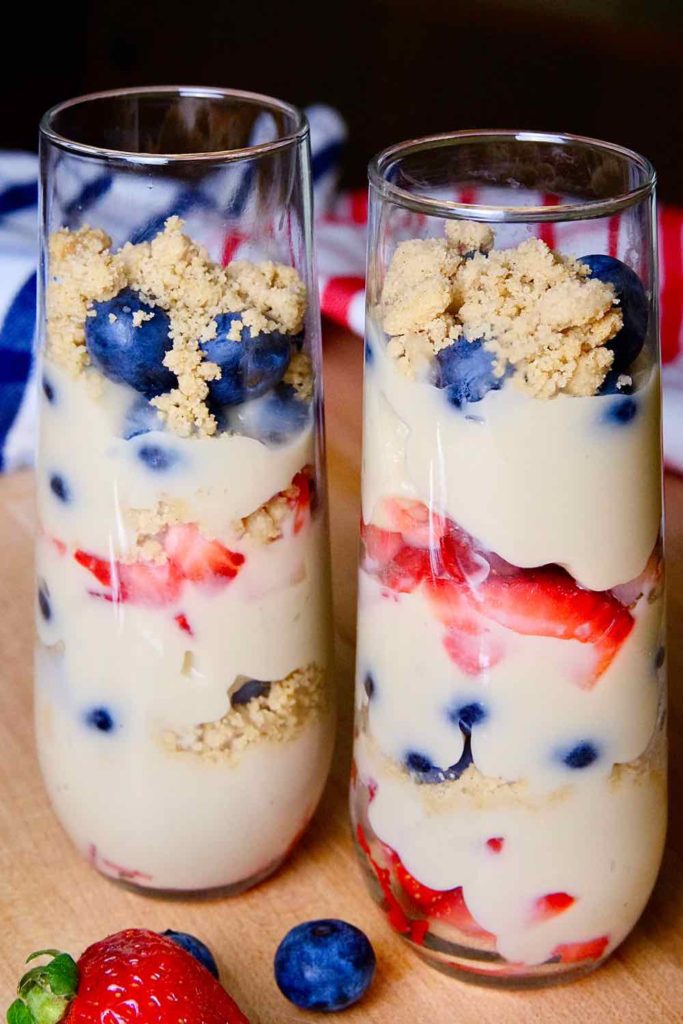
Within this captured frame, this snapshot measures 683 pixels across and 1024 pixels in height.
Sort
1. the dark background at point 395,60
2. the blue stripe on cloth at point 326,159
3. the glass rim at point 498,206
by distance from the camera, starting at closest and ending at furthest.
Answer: the glass rim at point 498,206 < the blue stripe on cloth at point 326,159 < the dark background at point 395,60

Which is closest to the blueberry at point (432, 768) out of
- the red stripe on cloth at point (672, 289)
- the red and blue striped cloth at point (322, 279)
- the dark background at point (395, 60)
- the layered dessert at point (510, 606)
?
the layered dessert at point (510, 606)

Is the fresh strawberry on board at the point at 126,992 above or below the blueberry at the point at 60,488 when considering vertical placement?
below

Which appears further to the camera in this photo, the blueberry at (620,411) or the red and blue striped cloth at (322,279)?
the red and blue striped cloth at (322,279)

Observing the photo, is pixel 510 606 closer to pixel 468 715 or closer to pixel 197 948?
pixel 468 715

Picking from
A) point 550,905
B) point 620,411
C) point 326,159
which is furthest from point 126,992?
point 326,159

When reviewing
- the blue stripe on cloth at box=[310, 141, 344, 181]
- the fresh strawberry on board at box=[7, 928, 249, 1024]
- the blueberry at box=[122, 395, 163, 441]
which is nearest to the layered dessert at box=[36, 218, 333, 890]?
the blueberry at box=[122, 395, 163, 441]

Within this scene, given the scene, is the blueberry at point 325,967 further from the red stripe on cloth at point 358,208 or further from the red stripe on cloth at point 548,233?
the red stripe on cloth at point 358,208

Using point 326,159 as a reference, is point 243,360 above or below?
above
